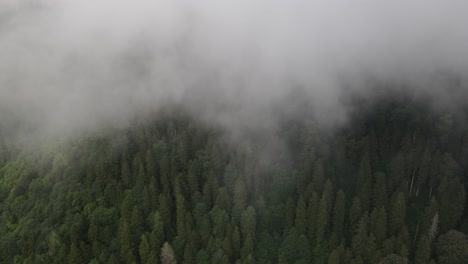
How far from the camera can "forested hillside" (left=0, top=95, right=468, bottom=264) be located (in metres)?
116

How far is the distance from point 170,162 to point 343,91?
169 ft

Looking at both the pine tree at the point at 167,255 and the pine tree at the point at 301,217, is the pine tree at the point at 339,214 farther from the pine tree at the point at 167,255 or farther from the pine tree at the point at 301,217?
A: the pine tree at the point at 167,255

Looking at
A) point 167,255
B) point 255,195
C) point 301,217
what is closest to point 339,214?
point 301,217

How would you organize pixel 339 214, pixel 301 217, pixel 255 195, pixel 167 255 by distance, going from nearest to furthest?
1. pixel 167 255
2. pixel 301 217
3. pixel 339 214
4. pixel 255 195

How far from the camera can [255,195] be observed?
126 metres

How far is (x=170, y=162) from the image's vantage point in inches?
5310

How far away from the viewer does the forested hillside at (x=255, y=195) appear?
116 m

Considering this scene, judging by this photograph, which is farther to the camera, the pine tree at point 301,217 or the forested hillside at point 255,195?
the pine tree at point 301,217

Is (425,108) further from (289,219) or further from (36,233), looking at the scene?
(36,233)

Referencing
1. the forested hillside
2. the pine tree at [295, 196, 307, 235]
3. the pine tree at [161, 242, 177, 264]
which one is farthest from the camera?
the pine tree at [295, 196, 307, 235]

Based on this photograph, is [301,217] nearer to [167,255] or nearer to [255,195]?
[255,195]

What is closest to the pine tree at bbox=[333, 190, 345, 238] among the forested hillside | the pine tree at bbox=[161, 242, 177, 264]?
the forested hillside

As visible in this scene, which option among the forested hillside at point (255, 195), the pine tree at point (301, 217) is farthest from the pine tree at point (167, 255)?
the pine tree at point (301, 217)

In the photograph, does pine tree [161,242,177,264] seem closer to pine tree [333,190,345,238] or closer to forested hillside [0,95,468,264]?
forested hillside [0,95,468,264]
